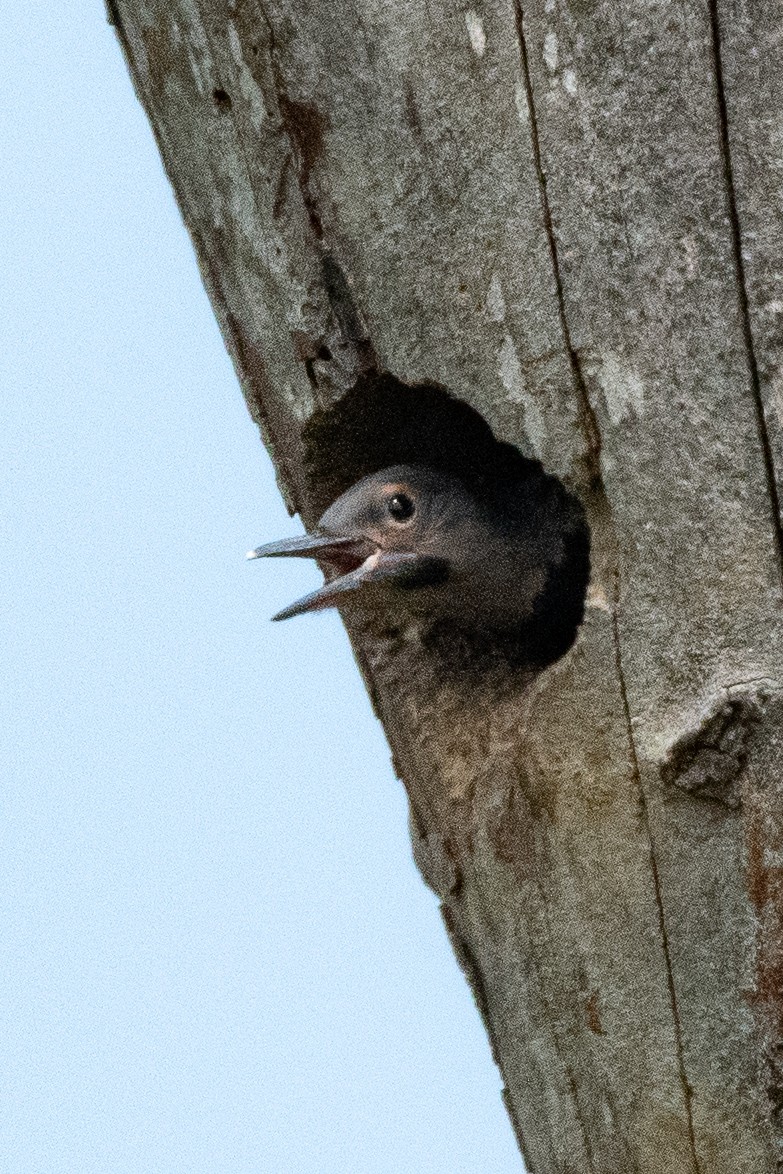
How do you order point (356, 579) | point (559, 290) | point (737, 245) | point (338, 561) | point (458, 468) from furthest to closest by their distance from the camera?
point (458, 468), point (338, 561), point (356, 579), point (559, 290), point (737, 245)

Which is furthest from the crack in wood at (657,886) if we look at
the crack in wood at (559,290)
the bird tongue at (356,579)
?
the bird tongue at (356,579)

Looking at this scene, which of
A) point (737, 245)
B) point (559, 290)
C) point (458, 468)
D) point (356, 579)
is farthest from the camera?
point (458, 468)

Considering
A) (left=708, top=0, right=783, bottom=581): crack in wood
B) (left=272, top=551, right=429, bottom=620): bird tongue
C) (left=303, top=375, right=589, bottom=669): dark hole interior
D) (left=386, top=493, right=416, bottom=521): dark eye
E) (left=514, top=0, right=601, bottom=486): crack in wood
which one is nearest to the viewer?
(left=708, top=0, right=783, bottom=581): crack in wood

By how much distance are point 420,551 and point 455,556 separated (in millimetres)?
113

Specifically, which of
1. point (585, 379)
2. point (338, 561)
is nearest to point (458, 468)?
point (338, 561)

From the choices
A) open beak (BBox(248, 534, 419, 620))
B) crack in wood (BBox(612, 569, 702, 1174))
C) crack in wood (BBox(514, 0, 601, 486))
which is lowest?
crack in wood (BBox(612, 569, 702, 1174))

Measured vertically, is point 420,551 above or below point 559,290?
below

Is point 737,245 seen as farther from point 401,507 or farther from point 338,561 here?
point 338,561

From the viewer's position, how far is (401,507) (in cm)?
414

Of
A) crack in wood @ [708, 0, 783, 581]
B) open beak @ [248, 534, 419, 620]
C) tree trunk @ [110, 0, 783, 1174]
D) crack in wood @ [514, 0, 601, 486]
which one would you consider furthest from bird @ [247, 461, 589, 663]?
crack in wood @ [708, 0, 783, 581]

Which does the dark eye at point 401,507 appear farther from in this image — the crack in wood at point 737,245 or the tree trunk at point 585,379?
the crack in wood at point 737,245

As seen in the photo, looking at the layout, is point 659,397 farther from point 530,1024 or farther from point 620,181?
point 530,1024

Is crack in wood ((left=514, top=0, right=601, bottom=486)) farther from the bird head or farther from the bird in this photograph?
the bird head

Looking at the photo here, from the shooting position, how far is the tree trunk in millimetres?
3309
